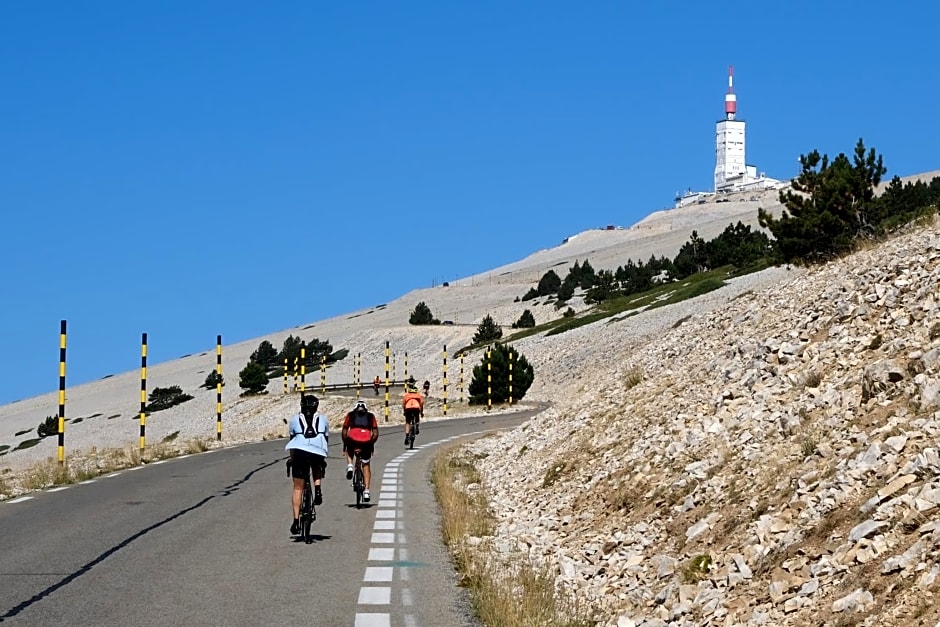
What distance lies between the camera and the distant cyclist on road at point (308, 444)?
14.8m

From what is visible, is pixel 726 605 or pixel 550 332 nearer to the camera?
pixel 726 605

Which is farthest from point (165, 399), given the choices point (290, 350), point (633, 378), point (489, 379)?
point (633, 378)

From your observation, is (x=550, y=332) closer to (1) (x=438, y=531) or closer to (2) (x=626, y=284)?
(2) (x=626, y=284)

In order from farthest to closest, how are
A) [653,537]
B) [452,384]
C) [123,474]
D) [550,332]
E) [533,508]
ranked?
1. [550,332]
2. [452,384]
3. [123,474]
4. [533,508]
5. [653,537]

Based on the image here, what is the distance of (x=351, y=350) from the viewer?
126 meters

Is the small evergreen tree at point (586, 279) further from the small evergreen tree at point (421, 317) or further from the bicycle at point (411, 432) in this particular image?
the bicycle at point (411, 432)

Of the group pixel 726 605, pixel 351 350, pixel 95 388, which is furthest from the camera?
pixel 95 388

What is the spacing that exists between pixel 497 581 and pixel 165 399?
93793mm

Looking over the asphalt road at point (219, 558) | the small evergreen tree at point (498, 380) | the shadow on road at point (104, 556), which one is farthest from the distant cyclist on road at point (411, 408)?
the small evergreen tree at point (498, 380)

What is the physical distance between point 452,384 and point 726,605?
73.6 m

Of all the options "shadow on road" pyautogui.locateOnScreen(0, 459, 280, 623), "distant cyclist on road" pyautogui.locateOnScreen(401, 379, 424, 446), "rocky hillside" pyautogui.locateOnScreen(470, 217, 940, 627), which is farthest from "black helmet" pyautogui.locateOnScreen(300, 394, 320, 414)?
"distant cyclist on road" pyautogui.locateOnScreen(401, 379, 424, 446)

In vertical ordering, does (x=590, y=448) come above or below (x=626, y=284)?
below

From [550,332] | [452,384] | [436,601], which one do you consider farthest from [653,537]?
[550,332]

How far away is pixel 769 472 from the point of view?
464 inches
